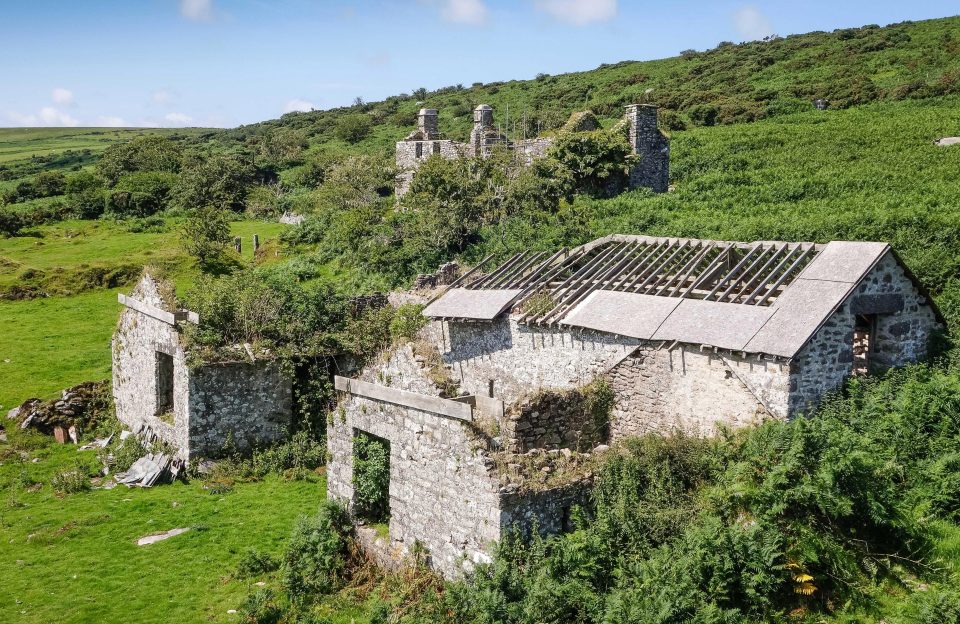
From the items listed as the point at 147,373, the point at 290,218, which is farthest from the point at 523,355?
the point at 290,218

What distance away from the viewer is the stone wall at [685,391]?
39.4 ft

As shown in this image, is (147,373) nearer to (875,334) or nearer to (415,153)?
(875,334)

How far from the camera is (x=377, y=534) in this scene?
12.7 metres

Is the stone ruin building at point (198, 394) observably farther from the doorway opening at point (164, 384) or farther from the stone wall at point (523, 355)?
the stone wall at point (523, 355)

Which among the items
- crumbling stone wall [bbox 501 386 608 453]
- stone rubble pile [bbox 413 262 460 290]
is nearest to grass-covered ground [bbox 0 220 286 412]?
stone rubble pile [bbox 413 262 460 290]

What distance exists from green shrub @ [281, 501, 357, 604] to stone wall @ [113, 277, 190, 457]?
6.83m

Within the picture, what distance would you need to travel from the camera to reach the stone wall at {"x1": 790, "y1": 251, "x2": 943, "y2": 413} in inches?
469

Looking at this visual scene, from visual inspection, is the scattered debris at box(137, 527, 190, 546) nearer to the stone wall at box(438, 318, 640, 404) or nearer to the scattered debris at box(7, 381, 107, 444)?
the stone wall at box(438, 318, 640, 404)

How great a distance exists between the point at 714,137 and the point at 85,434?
3368 centimetres

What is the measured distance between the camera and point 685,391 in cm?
1295

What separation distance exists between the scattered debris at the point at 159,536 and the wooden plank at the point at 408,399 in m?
5.05

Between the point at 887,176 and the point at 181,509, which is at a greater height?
the point at 887,176

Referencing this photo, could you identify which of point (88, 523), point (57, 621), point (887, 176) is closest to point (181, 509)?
point (88, 523)

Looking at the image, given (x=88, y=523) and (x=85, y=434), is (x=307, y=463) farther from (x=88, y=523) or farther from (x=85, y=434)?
(x=85, y=434)
